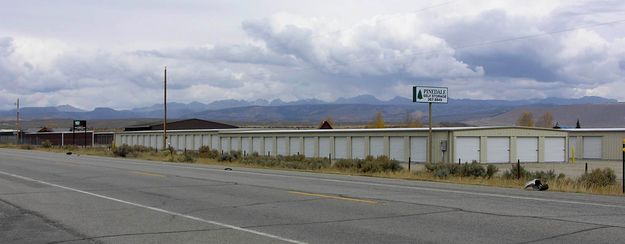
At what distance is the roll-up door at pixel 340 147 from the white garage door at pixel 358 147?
0.97 meters

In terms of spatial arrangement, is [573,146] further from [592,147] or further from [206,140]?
[206,140]

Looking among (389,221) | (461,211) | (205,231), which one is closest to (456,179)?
(461,211)

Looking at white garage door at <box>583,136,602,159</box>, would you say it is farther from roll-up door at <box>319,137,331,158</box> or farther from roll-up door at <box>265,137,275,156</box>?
roll-up door at <box>265,137,275,156</box>

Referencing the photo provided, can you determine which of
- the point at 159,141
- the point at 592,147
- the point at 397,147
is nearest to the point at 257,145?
the point at 397,147

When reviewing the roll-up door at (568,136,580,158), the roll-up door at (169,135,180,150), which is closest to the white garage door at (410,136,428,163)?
the roll-up door at (568,136,580,158)

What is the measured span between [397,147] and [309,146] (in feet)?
34.4

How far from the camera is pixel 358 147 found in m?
49.0

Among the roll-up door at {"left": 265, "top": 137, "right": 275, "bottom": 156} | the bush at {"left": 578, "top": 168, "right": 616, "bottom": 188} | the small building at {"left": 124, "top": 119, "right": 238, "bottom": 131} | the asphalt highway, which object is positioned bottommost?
the asphalt highway

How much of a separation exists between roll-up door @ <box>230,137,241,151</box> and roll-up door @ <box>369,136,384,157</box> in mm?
20015

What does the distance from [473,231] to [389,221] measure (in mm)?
1628

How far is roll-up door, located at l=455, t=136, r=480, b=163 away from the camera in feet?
140

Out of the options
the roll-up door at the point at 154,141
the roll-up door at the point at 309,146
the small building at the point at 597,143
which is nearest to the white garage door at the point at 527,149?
the small building at the point at 597,143

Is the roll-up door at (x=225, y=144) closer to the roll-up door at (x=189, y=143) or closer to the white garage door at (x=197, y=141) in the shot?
the white garage door at (x=197, y=141)

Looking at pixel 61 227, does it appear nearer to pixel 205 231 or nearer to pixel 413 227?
pixel 205 231
